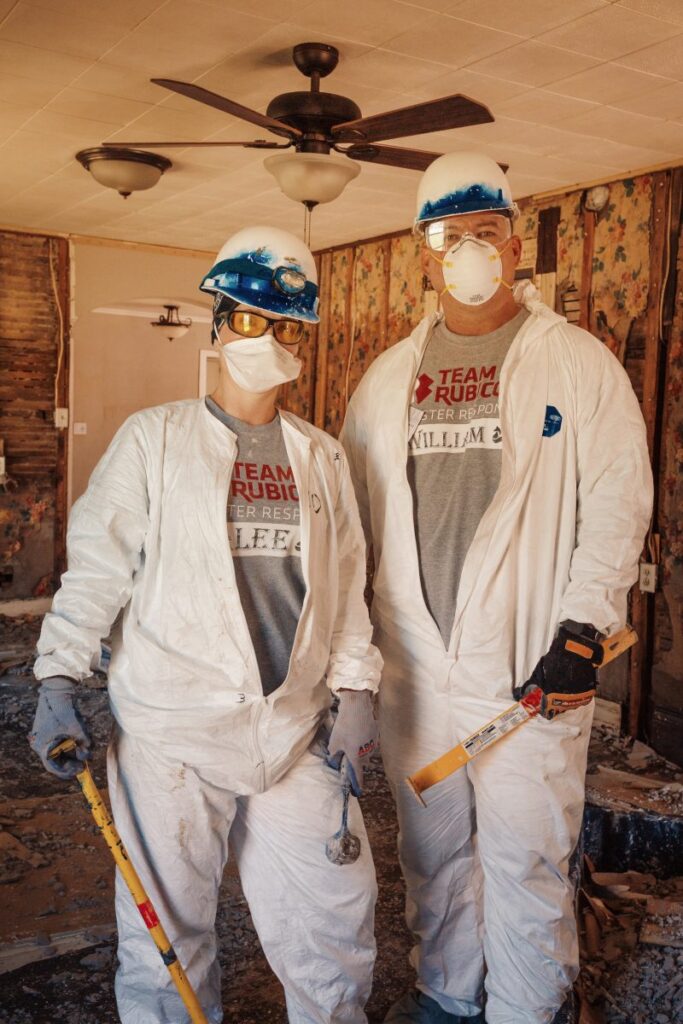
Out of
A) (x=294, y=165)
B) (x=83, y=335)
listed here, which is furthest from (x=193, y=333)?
(x=294, y=165)

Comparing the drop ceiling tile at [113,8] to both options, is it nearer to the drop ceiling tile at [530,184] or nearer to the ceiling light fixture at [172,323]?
the drop ceiling tile at [530,184]

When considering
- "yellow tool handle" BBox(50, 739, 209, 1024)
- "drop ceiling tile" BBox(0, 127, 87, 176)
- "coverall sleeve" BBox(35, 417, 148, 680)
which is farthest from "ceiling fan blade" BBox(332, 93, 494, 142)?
"yellow tool handle" BBox(50, 739, 209, 1024)

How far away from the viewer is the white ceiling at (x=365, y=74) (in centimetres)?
297

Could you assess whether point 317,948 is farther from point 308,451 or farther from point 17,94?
point 17,94

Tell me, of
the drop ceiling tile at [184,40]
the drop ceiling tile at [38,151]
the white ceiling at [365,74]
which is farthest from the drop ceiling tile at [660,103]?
the drop ceiling tile at [38,151]

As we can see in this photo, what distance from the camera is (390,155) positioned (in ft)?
11.6

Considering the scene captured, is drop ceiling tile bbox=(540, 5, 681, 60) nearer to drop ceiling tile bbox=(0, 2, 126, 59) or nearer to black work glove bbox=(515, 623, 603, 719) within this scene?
drop ceiling tile bbox=(0, 2, 126, 59)

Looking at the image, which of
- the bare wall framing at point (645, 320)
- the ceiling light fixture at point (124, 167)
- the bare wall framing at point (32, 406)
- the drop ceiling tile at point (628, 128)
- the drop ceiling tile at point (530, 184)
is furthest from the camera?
the bare wall framing at point (32, 406)

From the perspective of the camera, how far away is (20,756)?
4348mm

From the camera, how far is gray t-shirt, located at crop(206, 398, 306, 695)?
1981 millimetres

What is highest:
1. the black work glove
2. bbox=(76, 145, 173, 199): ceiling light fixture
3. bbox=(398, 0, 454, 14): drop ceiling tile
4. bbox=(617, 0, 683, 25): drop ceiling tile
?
bbox=(398, 0, 454, 14): drop ceiling tile

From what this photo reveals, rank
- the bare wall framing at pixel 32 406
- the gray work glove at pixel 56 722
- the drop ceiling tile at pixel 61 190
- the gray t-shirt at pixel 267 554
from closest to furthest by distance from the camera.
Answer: the gray work glove at pixel 56 722
the gray t-shirt at pixel 267 554
the drop ceiling tile at pixel 61 190
the bare wall framing at pixel 32 406

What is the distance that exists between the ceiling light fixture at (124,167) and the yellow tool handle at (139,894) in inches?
128

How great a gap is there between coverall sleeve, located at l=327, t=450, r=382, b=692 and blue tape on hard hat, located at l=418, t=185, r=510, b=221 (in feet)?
2.05
